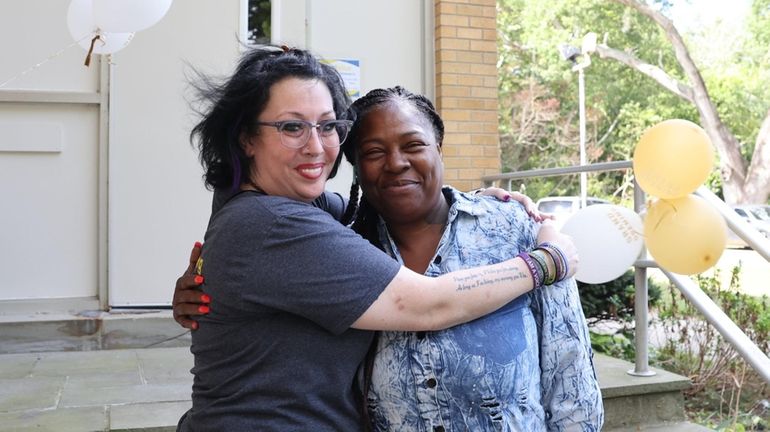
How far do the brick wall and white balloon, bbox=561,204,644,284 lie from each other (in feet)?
10.7

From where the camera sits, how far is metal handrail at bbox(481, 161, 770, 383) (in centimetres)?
353

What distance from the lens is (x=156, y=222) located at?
18.1 feet

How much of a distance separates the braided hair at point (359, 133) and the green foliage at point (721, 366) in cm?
342

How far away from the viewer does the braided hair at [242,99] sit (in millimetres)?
1780

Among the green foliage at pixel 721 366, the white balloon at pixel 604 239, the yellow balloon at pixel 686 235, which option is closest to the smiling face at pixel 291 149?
the white balloon at pixel 604 239

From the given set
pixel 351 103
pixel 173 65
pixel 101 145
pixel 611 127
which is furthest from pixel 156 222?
pixel 611 127

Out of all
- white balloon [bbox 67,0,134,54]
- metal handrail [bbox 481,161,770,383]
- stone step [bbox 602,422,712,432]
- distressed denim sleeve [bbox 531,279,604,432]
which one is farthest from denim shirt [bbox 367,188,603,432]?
white balloon [bbox 67,0,134,54]

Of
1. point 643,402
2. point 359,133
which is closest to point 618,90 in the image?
point 643,402

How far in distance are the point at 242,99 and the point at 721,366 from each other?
184 inches

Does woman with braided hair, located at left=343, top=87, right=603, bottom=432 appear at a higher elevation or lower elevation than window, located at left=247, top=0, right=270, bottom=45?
lower

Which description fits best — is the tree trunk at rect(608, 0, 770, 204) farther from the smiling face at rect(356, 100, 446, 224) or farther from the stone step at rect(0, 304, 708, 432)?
the smiling face at rect(356, 100, 446, 224)

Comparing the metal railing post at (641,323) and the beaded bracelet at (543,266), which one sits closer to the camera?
the beaded bracelet at (543,266)

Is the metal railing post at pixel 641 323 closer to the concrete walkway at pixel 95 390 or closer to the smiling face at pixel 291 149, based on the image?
the concrete walkway at pixel 95 390

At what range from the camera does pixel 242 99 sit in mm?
1786
